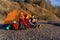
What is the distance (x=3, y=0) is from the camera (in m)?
39.9

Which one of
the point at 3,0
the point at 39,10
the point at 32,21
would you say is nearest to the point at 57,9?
the point at 39,10

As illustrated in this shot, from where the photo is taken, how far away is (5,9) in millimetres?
36844

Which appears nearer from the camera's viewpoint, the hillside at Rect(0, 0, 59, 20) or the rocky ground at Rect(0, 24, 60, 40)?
the rocky ground at Rect(0, 24, 60, 40)

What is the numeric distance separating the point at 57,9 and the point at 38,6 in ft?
12.8

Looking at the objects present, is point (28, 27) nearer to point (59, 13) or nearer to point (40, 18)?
point (40, 18)

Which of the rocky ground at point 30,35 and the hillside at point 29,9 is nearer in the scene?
the rocky ground at point 30,35

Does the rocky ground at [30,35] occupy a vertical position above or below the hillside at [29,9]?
above

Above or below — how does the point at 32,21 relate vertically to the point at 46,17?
above

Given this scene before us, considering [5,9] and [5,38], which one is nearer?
[5,38]

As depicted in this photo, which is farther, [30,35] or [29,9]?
[29,9]

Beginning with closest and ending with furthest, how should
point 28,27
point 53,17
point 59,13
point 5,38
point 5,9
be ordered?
point 5,38 < point 28,27 < point 5,9 < point 53,17 < point 59,13

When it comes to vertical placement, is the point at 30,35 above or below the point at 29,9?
above

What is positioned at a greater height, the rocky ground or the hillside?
the rocky ground

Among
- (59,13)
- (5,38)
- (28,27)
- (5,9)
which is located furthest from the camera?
(59,13)
